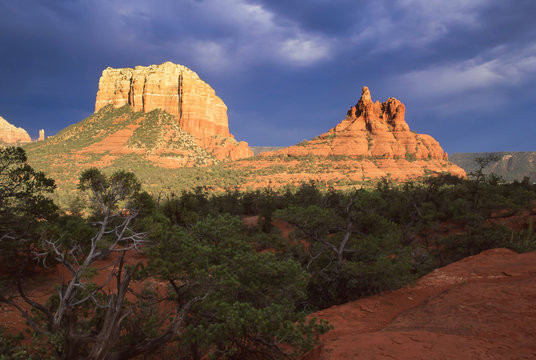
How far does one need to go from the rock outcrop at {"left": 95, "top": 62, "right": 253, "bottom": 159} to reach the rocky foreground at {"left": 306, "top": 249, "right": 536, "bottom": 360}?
101m

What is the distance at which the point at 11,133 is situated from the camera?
552 ft

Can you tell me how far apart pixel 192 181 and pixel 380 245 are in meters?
54.5

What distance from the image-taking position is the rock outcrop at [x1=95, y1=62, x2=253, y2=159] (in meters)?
97.6

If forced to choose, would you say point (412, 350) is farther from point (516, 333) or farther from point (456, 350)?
point (516, 333)

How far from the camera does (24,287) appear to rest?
13.7m

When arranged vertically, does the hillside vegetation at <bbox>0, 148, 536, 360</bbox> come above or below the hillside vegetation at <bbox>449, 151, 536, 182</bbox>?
below

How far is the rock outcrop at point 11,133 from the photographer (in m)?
162

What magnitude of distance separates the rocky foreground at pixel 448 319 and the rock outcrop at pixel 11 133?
21610 cm

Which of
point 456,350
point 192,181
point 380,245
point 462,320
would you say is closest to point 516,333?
point 462,320

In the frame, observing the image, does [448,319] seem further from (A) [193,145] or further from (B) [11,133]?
(B) [11,133]

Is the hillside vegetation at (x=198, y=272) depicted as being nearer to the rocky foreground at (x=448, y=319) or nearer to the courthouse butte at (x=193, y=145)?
the rocky foreground at (x=448, y=319)

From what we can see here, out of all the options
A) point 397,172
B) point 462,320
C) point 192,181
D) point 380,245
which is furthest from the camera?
point 397,172

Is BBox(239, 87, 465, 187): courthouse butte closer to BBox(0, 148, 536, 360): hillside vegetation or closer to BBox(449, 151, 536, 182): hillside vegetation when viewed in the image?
BBox(0, 148, 536, 360): hillside vegetation

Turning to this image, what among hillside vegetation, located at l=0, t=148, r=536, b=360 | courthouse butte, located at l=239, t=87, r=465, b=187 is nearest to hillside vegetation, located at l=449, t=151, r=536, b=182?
courthouse butte, located at l=239, t=87, r=465, b=187
